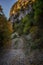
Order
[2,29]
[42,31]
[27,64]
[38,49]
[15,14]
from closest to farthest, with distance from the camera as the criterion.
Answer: [27,64] → [38,49] → [42,31] → [2,29] → [15,14]

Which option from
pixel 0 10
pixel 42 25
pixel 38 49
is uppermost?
pixel 0 10

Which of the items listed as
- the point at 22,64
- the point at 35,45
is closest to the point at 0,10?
the point at 35,45

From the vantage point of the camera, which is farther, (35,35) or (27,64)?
(35,35)

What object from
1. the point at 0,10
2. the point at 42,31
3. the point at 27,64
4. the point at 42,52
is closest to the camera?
the point at 27,64

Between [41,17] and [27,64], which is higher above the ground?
[41,17]

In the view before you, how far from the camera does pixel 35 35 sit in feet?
51.8

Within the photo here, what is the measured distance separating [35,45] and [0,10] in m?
7.02

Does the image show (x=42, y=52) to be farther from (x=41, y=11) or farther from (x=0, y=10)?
(x=0, y=10)

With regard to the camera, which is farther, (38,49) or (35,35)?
(35,35)

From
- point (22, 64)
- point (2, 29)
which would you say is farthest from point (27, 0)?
point (22, 64)

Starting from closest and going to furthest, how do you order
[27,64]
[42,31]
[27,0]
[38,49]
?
[27,64], [38,49], [42,31], [27,0]

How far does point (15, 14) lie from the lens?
57156mm

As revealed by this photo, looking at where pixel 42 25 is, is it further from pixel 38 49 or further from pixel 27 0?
pixel 27 0

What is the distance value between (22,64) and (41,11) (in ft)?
22.1
